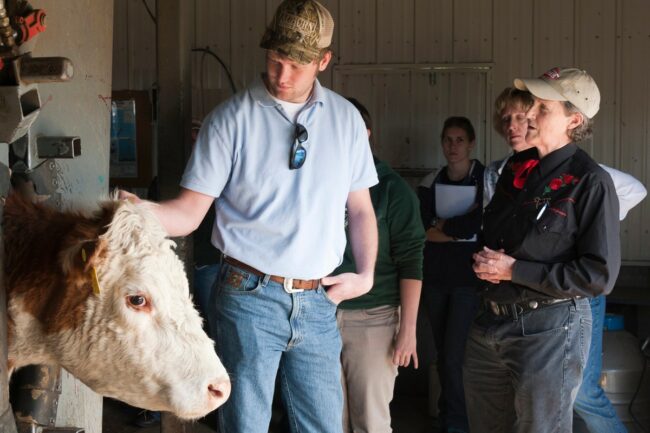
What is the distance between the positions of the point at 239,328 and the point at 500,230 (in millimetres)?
1416

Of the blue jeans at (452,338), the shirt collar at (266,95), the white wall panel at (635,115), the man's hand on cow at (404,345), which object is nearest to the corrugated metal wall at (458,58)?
the white wall panel at (635,115)

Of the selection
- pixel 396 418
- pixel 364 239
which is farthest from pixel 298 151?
pixel 396 418

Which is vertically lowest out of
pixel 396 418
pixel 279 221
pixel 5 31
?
pixel 396 418

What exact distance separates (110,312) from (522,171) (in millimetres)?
2154

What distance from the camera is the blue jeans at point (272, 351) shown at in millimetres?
3359

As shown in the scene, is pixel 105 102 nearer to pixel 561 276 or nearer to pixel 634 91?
pixel 561 276

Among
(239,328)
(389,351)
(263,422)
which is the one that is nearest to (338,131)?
(239,328)

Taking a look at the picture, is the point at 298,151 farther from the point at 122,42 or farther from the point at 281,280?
the point at 122,42

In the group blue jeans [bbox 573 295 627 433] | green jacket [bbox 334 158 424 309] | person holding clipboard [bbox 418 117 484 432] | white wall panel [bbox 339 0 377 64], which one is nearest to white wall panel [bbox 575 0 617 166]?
person holding clipboard [bbox 418 117 484 432]

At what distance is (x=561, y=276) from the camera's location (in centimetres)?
387

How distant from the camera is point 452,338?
20.9ft

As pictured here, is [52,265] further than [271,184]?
No

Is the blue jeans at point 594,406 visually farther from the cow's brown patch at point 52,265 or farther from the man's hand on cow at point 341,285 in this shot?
the cow's brown patch at point 52,265

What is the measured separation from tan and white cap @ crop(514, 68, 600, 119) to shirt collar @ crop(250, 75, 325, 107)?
1057 mm
